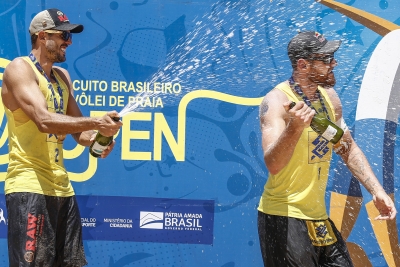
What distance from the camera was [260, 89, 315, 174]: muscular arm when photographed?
3.16m

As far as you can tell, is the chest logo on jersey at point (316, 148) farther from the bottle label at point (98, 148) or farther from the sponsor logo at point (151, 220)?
the sponsor logo at point (151, 220)

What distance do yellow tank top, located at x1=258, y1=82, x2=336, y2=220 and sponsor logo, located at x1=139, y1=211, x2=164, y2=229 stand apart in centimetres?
158

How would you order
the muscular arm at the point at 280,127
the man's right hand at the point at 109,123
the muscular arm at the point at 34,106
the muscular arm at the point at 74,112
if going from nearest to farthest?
the muscular arm at the point at 280,127 < the man's right hand at the point at 109,123 < the muscular arm at the point at 34,106 < the muscular arm at the point at 74,112

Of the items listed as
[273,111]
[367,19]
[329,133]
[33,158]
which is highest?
[367,19]

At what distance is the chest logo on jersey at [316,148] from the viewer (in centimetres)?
353

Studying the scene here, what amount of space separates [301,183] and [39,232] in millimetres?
1464

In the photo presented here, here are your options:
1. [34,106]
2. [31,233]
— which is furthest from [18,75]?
[31,233]

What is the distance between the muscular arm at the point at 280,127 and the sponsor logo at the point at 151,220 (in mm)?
1750

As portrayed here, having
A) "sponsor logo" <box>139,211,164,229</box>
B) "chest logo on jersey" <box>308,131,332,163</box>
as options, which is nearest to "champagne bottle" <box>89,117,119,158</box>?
"chest logo on jersey" <box>308,131,332,163</box>

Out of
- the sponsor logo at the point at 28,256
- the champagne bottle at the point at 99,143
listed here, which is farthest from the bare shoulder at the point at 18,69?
the sponsor logo at the point at 28,256

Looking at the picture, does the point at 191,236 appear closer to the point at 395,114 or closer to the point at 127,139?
the point at 127,139

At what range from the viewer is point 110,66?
16.6ft

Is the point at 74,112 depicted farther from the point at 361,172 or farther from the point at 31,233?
the point at 361,172

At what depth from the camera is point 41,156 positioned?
380 centimetres
